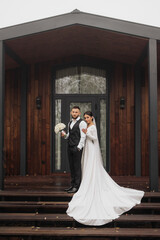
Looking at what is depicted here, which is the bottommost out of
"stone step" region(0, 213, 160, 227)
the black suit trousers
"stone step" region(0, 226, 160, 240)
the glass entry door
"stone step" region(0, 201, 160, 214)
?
"stone step" region(0, 226, 160, 240)

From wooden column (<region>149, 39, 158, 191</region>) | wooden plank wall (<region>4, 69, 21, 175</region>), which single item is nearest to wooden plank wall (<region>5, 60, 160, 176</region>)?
wooden plank wall (<region>4, 69, 21, 175</region>)

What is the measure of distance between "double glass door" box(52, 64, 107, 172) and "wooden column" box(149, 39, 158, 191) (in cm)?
261

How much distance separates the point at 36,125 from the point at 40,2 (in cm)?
1389

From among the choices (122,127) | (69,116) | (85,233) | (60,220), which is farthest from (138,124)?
(85,233)

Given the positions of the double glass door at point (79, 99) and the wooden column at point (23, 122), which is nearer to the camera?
the wooden column at point (23, 122)

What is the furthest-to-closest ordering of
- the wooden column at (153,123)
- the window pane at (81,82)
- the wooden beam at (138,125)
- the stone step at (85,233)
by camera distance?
the window pane at (81,82)
the wooden beam at (138,125)
the wooden column at (153,123)
the stone step at (85,233)

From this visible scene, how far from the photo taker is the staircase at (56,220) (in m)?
3.86

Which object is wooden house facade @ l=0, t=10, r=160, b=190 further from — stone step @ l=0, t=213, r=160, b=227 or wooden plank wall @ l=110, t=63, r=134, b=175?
stone step @ l=0, t=213, r=160, b=227

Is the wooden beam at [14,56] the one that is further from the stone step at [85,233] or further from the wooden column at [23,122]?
the stone step at [85,233]

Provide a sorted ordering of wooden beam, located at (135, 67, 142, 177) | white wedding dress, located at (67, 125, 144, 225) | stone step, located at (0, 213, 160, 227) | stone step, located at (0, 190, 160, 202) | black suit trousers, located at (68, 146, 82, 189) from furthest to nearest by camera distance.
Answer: wooden beam, located at (135, 67, 142, 177), black suit trousers, located at (68, 146, 82, 189), stone step, located at (0, 190, 160, 202), stone step, located at (0, 213, 160, 227), white wedding dress, located at (67, 125, 144, 225)

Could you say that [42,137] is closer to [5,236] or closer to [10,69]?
[10,69]

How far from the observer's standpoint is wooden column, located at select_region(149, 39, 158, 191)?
17.1ft

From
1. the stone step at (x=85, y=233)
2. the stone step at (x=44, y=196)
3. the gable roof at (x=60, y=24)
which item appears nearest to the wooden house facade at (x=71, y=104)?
the gable roof at (x=60, y=24)

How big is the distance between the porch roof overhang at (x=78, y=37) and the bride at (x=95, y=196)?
7.05 feet
